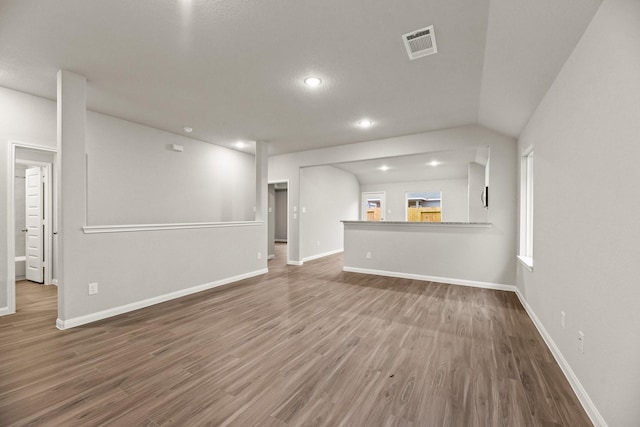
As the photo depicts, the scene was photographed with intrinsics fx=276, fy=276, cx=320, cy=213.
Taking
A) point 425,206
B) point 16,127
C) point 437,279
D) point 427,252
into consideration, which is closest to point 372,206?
point 425,206

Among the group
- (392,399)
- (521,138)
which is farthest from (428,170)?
(392,399)

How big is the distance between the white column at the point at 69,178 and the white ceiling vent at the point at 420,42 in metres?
3.41

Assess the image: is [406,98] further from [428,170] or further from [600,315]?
[428,170]

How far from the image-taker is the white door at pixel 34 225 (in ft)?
15.4

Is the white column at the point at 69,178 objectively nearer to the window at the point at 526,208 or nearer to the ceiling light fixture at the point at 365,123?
the ceiling light fixture at the point at 365,123

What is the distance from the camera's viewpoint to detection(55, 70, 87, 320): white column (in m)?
2.87

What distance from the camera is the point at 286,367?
216 cm

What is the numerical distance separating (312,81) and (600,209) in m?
2.68

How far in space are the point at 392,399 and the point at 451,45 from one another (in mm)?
2806

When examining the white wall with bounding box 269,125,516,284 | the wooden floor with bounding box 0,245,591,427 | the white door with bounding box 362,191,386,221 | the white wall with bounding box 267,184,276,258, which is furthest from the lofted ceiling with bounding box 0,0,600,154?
the white door with bounding box 362,191,386,221

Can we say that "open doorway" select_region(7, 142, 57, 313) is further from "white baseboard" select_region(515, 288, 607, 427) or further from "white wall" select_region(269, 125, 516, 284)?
"white baseboard" select_region(515, 288, 607, 427)

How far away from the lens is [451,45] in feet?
7.82

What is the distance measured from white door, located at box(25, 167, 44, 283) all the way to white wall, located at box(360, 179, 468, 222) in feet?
28.5

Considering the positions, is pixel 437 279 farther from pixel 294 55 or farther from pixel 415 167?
pixel 294 55
